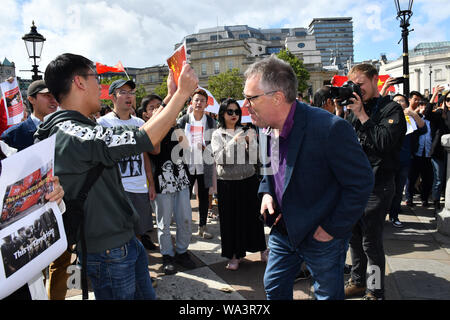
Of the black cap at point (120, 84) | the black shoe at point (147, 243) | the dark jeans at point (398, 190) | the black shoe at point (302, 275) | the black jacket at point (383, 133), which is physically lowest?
the black shoe at point (302, 275)

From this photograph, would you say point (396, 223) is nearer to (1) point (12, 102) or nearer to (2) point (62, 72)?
(2) point (62, 72)

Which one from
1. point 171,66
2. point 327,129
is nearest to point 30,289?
point 171,66

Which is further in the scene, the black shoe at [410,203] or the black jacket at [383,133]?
the black shoe at [410,203]

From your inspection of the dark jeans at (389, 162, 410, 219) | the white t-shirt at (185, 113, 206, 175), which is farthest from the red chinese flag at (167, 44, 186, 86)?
the dark jeans at (389, 162, 410, 219)

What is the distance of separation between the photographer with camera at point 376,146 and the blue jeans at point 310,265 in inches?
36.9

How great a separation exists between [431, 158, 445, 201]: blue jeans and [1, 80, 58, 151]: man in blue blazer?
6877mm

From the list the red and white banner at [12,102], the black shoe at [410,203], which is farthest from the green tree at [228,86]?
the red and white banner at [12,102]

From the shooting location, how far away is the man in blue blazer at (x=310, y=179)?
76.9 inches

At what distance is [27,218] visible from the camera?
1.45 m

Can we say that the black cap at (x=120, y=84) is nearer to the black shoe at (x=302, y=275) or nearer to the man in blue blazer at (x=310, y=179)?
the man in blue blazer at (x=310, y=179)

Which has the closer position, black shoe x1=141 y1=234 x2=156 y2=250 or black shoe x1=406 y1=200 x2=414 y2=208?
black shoe x1=141 y1=234 x2=156 y2=250

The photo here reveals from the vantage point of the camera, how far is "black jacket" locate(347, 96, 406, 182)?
2.93m

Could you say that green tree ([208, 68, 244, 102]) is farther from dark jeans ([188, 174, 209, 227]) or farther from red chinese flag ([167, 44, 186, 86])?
red chinese flag ([167, 44, 186, 86])
